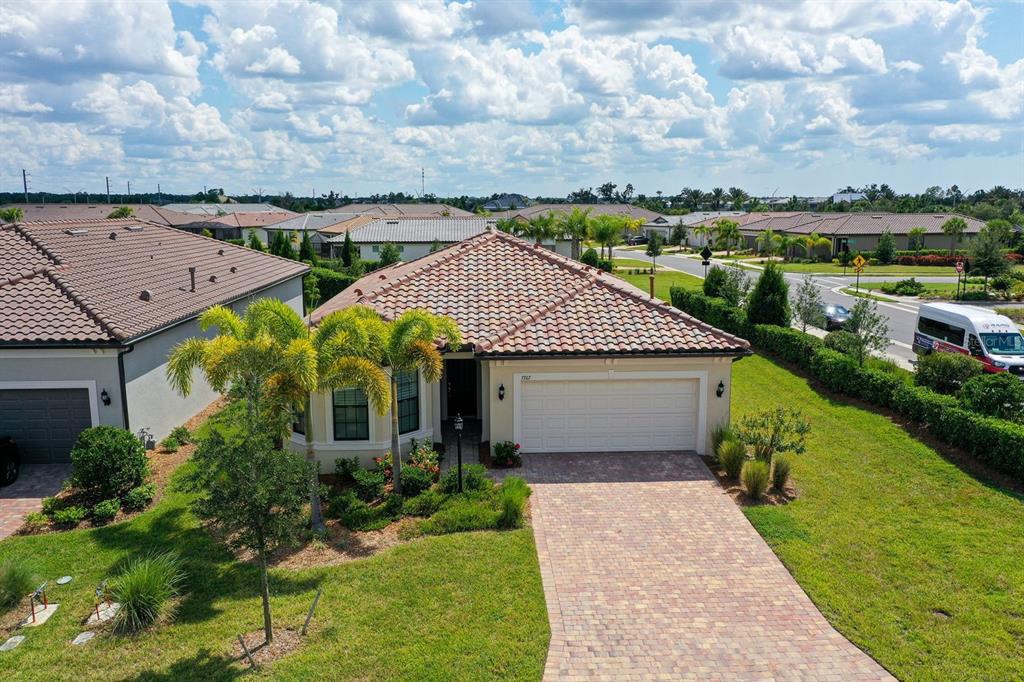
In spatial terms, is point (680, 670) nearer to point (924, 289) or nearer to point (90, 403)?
point (90, 403)

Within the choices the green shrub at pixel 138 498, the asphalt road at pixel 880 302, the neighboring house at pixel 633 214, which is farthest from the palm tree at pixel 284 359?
the neighboring house at pixel 633 214

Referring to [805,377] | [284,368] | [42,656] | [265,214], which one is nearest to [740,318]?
[805,377]

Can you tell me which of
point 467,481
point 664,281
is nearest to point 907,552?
point 467,481

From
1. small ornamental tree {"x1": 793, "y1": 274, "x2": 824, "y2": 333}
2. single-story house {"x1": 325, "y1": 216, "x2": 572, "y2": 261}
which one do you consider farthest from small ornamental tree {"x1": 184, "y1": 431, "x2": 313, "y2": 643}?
single-story house {"x1": 325, "y1": 216, "x2": 572, "y2": 261}

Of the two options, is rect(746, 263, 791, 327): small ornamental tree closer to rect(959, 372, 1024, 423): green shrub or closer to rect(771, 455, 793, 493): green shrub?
rect(959, 372, 1024, 423): green shrub

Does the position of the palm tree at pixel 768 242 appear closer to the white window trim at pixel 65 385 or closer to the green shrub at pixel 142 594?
the white window trim at pixel 65 385

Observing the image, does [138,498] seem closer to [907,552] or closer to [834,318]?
[907,552]
